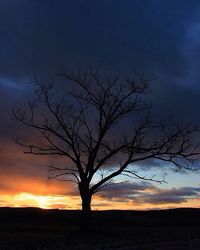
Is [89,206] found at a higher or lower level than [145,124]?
lower

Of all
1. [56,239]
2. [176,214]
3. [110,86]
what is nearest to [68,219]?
[176,214]

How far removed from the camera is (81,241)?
95.3 feet

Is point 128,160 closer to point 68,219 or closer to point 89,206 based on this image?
point 89,206

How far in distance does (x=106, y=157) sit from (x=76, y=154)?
6.96 feet

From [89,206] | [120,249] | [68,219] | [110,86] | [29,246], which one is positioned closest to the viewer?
[120,249]

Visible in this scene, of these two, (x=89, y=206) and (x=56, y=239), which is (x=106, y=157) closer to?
(x=89, y=206)

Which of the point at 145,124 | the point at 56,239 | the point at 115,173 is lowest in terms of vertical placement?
the point at 56,239

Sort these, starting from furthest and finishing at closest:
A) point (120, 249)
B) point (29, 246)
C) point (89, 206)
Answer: point (89, 206)
point (29, 246)
point (120, 249)

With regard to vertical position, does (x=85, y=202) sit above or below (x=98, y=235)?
above

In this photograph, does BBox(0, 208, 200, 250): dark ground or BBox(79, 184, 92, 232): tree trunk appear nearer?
BBox(0, 208, 200, 250): dark ground

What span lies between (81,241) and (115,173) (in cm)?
947

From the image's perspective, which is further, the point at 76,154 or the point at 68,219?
the point at 68,219

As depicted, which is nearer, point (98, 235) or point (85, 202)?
point (98, 235)

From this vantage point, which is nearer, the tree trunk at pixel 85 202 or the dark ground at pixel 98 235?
the dark ground at pixel 98 235
